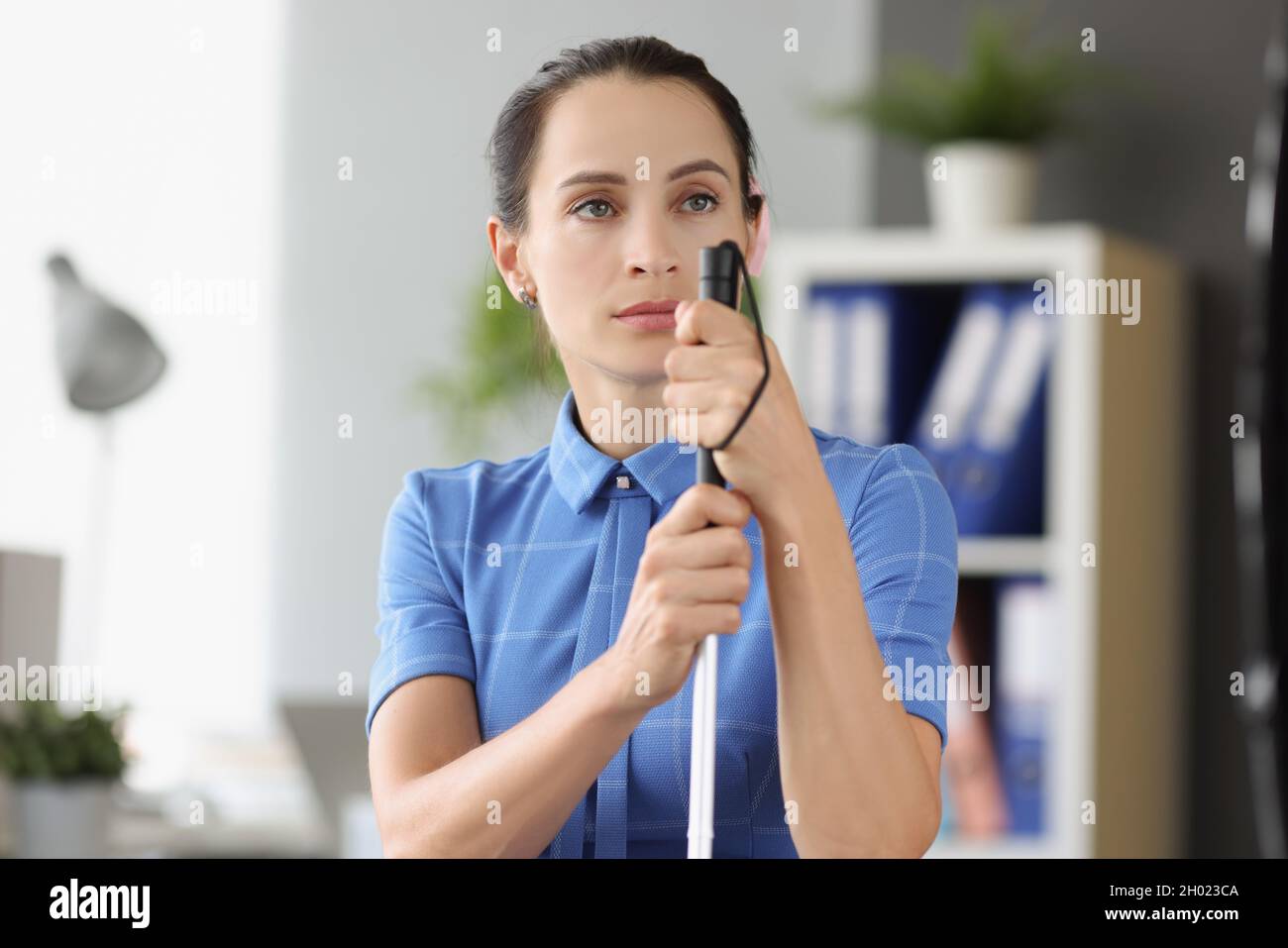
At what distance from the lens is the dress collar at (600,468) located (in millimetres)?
597

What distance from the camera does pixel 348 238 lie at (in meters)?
2.91

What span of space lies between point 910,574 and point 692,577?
18 centimetres

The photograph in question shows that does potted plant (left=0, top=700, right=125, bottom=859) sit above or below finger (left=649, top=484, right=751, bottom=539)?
below

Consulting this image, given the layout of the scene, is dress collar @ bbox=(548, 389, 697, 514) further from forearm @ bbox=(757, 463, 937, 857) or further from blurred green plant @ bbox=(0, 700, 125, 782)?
blurred green plant @ bbox=(0, 700, 125, 782)

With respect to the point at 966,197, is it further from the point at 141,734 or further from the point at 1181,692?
the point at 141,734

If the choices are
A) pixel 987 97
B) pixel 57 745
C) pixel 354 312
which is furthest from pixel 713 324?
pixel 354 312

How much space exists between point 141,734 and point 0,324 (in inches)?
26.1

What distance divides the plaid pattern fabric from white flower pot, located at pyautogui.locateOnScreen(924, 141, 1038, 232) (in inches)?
59.6

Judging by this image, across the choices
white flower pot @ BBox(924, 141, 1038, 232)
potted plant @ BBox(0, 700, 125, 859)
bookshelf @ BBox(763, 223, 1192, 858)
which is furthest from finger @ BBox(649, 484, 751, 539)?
white flower pot @ BBox(924, 141, 1038, 232)

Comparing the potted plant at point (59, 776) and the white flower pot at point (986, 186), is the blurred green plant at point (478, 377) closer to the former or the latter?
the white flower pot at point (986, 186)

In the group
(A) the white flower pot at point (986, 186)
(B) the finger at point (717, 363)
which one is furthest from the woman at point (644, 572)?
(A) the white flower pot at point (986, 186)

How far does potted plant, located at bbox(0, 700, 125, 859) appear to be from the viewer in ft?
2.60

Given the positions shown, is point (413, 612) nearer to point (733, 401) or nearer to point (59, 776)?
point (733, 401)
